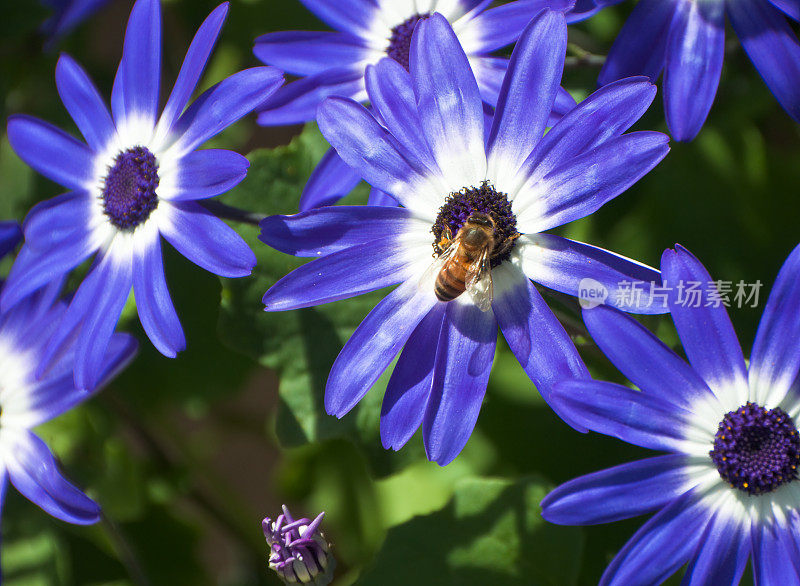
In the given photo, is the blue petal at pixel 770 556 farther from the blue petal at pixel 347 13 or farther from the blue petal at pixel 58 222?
the blue petal at pixel 58 222

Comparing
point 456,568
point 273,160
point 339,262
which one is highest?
point 273,160

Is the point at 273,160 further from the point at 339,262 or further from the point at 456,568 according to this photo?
the point at 456,568

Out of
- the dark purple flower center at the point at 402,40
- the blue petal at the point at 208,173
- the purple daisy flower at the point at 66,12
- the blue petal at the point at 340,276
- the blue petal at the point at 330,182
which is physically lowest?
the blue petal at the point at 340,276

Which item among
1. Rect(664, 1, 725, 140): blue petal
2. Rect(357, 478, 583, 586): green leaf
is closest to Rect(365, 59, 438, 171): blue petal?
Rect(664, 1, 725, 140): blue petal

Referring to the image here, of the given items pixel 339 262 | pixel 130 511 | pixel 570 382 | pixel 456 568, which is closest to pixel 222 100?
pixel 339 262

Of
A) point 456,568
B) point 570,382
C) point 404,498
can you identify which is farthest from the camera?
point 404,498

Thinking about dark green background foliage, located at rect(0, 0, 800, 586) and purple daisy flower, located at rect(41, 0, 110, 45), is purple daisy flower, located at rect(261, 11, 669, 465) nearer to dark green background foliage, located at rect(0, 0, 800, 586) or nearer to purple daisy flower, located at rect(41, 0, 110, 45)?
dark green background foliage, located at rect(0, 0, 800, 586)

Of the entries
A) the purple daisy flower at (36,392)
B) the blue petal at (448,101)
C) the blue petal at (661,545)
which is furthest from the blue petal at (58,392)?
the blue petal at (661,545)
